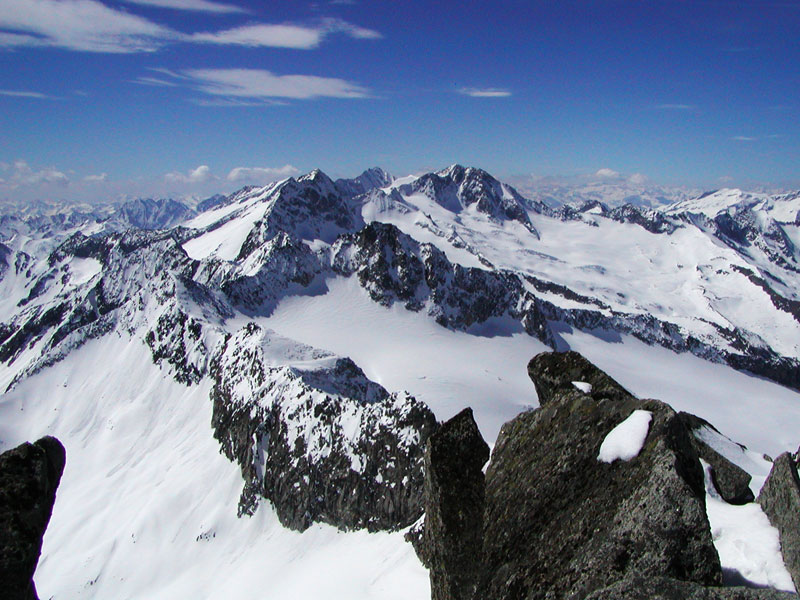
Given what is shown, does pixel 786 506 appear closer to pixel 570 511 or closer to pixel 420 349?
pixel 570 511

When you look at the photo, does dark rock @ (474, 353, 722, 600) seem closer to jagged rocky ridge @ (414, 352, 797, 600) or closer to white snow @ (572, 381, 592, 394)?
jagged rocky ridge @ (414, 352, 797, 600)

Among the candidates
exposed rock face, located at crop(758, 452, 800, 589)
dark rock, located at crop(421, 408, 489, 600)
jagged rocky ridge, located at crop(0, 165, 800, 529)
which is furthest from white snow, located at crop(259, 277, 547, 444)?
dark rock, located at crop(421, 408, 489, 600)

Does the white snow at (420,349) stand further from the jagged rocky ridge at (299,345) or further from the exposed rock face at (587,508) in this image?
the exposed rock face at (587,508)

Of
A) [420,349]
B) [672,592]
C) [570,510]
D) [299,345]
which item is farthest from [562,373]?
[420,349]

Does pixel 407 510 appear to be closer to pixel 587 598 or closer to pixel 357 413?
pixel 357 413

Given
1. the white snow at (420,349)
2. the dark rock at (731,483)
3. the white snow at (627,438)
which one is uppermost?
the white snow at (627,438)

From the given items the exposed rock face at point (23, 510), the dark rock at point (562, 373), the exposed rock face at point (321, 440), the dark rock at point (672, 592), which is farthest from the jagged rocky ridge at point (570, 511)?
the exposed rock face at point (321, 440)

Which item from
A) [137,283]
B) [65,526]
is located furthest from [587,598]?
[137,283]
